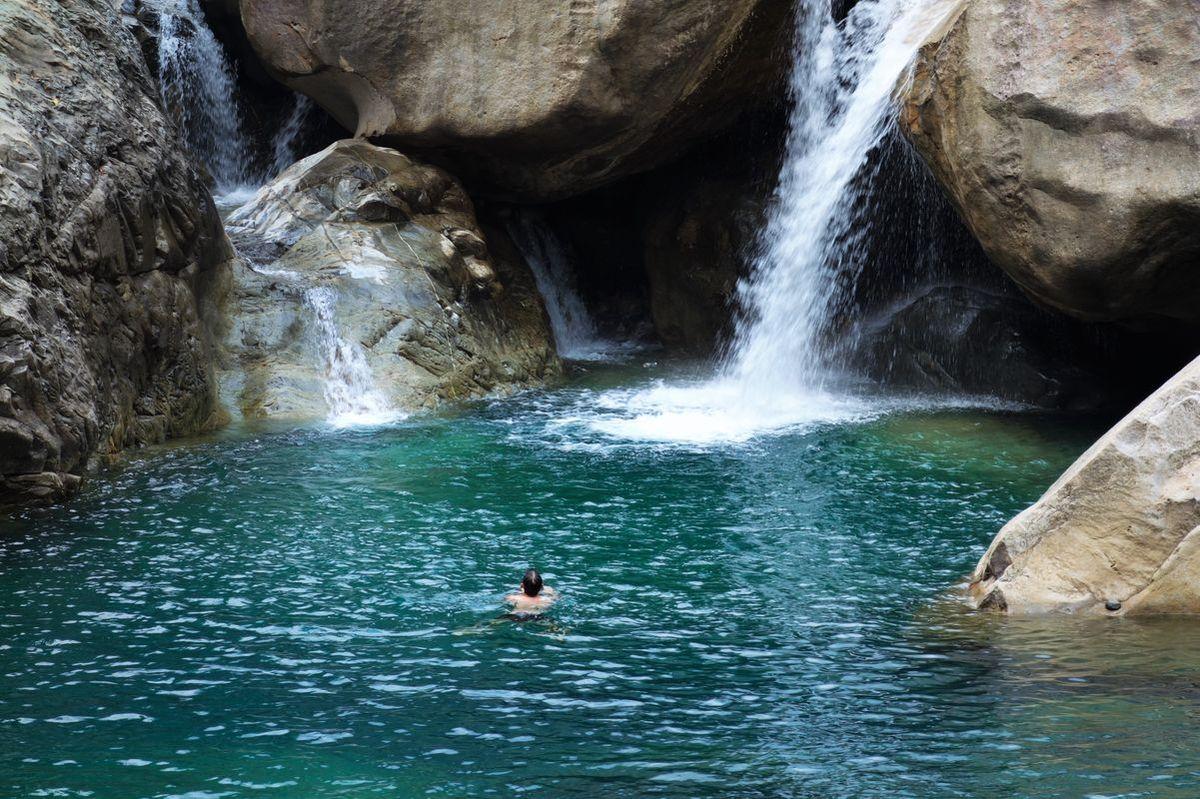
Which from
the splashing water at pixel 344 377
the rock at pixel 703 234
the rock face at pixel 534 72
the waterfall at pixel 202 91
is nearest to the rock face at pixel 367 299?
the splashing water at pixel 344 377

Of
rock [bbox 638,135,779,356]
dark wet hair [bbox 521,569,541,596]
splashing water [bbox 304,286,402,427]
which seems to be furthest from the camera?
rock [bbox 638,135,779,356]

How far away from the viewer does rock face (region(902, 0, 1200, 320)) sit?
11594 millimetres

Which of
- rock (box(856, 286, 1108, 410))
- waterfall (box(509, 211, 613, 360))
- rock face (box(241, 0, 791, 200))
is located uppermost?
rock face (box(241, 0, 791, 200))

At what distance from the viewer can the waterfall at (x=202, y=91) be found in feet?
66.4

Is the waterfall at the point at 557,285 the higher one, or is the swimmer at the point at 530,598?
the waterfall at the point at 557,285

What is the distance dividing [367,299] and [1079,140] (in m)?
7.83

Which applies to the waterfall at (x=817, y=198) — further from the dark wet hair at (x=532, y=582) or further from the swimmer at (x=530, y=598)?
the dark wet hair at (x=532, y=582)

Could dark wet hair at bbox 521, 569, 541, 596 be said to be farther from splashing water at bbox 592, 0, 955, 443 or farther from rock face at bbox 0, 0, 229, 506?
splashing water at bbox 592, 0, 955, 443

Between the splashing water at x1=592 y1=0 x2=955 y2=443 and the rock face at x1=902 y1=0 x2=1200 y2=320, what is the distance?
2129 mm

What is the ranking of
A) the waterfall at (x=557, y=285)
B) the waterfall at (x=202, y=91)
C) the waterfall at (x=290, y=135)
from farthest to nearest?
the waterfall at (x=290, y=135)
the waterfall at (x=202, y=91)
the waterfall at (x=557, y=285)

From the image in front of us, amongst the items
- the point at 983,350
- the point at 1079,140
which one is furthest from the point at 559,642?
the point at 983,350

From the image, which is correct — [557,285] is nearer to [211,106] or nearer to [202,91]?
[211,106]

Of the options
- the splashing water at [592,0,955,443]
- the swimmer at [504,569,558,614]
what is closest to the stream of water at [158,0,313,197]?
the splashing water at [592,0,955,443]

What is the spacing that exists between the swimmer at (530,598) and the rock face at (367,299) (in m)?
6.24
